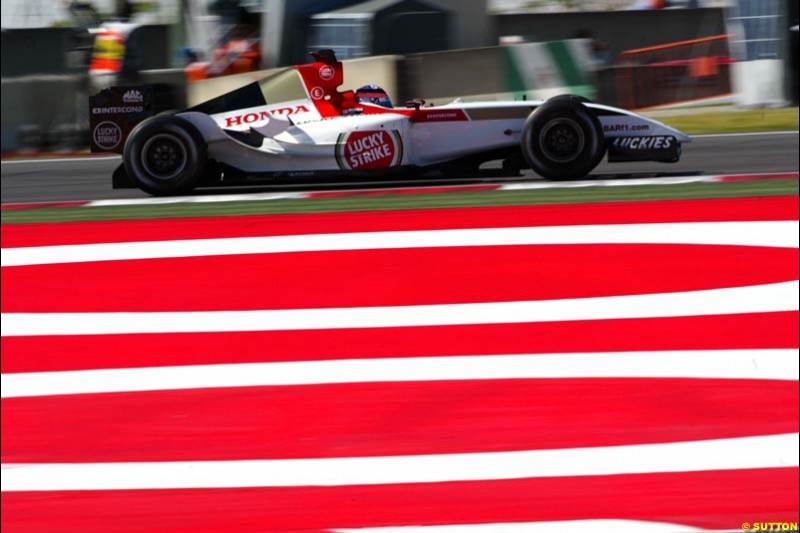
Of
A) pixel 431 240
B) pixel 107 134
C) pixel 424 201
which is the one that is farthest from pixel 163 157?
pixel 431 240

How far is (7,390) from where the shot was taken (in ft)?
14.1

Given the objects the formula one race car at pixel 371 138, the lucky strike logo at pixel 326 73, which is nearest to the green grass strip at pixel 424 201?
the formula one race car at pixel 371 138

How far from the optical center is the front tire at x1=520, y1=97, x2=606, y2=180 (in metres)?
7.55

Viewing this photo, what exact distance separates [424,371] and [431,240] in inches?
69.5

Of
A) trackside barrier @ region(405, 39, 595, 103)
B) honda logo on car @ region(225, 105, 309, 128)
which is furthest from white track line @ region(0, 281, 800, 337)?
honda logo on car @ region(225, 105, 309, 128)

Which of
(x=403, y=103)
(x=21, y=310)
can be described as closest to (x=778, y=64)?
(x=403, y=103)

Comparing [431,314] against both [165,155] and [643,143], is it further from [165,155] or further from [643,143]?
[165,155]

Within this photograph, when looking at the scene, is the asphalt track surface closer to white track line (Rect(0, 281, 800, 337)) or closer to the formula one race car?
the formula one race car

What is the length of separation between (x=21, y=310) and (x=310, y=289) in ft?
4.13

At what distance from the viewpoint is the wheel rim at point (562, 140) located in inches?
298

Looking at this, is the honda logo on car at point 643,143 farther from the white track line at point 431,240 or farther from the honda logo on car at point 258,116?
the honda logo on car at point 258,116

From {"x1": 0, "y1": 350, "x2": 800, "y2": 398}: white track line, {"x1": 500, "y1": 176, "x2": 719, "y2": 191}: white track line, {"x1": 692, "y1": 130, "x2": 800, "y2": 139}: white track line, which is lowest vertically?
{"x1": 0, "y1": 350, "x2": 800, "y2": 398}: white track line

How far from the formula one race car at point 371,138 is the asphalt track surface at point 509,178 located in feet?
1.56

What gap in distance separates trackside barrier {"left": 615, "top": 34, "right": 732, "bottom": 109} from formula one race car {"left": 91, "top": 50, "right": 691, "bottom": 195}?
124 inches
